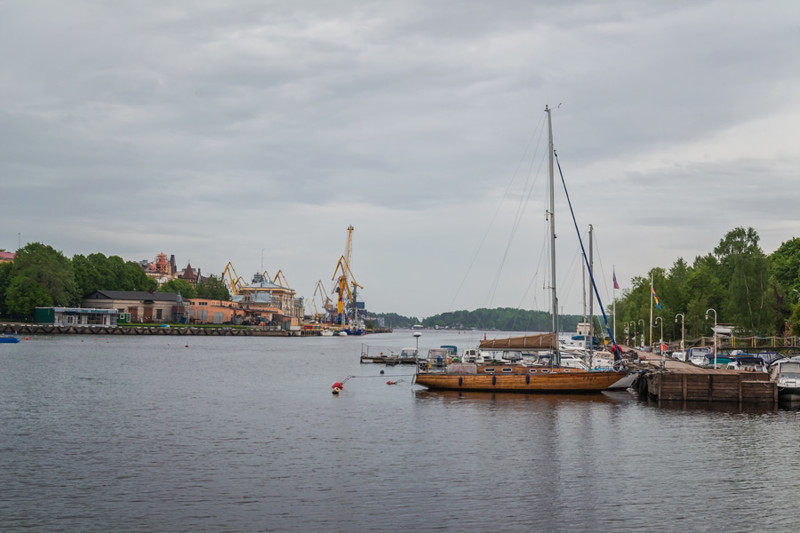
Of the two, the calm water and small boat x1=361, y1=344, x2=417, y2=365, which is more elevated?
the calm water

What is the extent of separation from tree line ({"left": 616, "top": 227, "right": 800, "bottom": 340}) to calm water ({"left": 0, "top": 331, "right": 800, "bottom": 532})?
192 ft

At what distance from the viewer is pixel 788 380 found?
208 feet

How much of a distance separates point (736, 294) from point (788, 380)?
67062 millimetres

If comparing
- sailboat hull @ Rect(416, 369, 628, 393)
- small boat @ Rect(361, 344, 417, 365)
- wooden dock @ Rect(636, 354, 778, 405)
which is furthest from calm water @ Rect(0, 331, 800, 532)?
small boat @ Rect(361, 344, 417, 365)

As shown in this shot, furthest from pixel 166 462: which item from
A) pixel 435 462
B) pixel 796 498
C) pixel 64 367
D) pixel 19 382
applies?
pixel 64 367

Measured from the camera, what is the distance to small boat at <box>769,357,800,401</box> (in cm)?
6319

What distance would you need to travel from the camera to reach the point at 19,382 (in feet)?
245

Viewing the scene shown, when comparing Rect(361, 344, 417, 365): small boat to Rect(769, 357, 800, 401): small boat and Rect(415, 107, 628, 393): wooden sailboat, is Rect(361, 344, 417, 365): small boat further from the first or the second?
Rect(769, 357, 800, 401): small boat

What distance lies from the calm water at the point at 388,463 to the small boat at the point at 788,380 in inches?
239

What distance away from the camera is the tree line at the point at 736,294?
125 m

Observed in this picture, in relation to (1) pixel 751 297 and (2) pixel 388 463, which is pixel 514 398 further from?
(1) pixel 751 297

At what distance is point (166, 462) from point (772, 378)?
2202 inches

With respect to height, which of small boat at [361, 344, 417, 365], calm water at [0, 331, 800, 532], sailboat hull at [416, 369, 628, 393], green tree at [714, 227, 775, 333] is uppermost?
green tree at [714, 227, 775, 333]

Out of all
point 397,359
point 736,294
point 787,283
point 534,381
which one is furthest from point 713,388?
point 787,283
